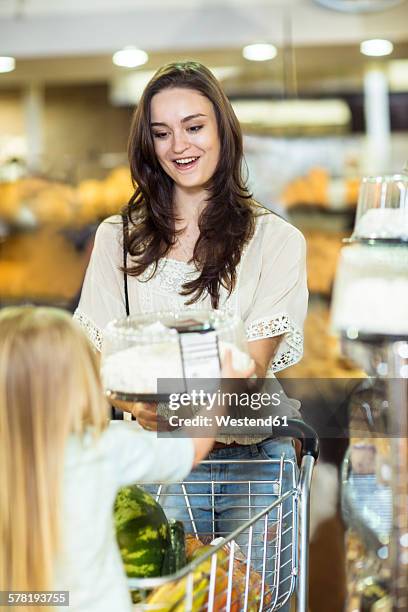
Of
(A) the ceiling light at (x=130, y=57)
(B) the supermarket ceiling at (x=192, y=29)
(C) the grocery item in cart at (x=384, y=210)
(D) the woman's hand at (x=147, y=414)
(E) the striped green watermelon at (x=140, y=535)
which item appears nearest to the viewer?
(E) the striped green watermelon at (x=140, y=535)

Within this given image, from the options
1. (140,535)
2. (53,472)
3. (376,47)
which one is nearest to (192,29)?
(376,47)

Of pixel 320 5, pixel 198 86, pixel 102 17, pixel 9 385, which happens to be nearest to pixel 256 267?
pixel 198 86

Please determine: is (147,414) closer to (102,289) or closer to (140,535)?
(140,535)

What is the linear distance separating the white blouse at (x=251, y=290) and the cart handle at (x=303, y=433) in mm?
200

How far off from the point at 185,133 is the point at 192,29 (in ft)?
9.43

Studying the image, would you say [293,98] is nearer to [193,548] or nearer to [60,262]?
[60,262]

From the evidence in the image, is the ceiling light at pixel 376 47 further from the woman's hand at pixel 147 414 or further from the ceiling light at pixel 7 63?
the woman's hand at pixel 147 414

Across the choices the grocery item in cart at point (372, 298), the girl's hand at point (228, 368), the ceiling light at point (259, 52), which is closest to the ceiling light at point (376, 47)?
the ceiling light at point (259, 52)

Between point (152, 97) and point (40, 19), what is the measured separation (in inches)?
117

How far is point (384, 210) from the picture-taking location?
1704mm

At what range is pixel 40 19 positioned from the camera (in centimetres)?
462

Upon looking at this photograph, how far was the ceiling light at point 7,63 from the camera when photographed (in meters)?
4.80

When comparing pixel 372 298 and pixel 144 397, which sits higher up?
pixel 372 298

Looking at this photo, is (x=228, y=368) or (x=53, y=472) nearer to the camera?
(x=53, y=472)
